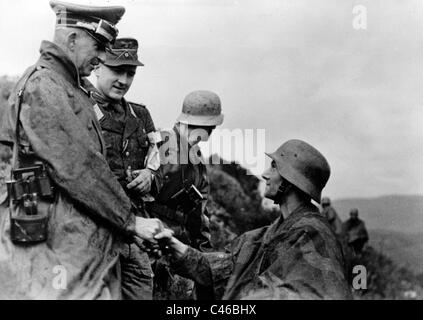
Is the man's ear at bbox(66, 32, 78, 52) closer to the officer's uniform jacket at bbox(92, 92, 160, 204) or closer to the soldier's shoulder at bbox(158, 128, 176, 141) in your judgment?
the officer's uniform jacket at bbox(92, 92, 160, 204)

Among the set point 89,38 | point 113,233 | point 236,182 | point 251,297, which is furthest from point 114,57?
point 236,182

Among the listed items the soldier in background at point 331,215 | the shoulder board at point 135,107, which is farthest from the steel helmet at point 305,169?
the soldier in background at point 331,215

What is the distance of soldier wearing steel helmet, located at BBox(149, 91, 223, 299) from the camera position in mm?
9164

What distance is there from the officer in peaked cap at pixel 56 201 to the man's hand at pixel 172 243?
0.28m

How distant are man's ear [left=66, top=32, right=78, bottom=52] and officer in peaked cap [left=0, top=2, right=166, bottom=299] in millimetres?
161

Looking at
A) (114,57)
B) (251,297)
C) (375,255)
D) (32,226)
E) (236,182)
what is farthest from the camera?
(375,255)

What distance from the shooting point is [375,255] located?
2231cm

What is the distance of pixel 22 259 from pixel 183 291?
14.6 ft

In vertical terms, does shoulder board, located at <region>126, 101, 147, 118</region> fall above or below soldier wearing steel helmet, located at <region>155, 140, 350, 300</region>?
above

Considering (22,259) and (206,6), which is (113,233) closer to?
(22,259)

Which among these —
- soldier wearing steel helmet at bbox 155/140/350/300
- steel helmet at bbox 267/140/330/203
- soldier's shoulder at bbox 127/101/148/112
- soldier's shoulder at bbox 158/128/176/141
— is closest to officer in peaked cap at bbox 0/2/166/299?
soldier wearing steel helmet at bbox 155/140/350/300

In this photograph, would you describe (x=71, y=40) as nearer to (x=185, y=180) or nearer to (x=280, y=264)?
(x=280, y=264)

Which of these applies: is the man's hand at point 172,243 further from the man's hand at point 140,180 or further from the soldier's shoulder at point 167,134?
the soldier's shoulder at point 167,134

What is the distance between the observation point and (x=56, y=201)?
219 inches
